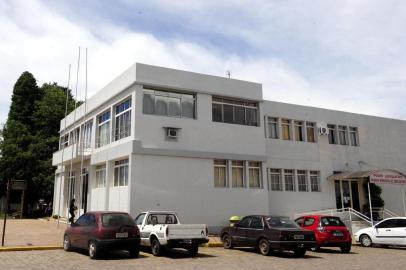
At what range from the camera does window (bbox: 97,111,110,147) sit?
24156 millimetres

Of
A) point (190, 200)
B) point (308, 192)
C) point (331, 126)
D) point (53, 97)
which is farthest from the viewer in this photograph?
point (53, 97)

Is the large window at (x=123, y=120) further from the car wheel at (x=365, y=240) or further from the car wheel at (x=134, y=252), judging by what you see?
the car wheel at (x=365, y=240)

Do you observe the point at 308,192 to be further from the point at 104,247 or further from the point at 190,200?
the point at 104,247

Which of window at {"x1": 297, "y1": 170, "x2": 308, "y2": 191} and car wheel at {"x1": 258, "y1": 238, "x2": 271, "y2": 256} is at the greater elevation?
window at {"x1": 297, "y1": 170, "x2": 308, "y2": 191}

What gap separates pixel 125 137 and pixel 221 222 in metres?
6.87

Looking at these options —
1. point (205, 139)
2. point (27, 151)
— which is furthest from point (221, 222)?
point (27, 151)

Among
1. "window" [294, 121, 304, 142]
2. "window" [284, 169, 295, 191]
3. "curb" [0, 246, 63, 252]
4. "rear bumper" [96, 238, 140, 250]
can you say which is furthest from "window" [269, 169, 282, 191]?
"curb" [0, 246, 63, 252]

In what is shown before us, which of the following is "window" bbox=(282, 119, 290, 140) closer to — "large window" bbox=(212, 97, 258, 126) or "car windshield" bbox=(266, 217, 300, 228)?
"large window" bbox=(212, 97, 258, 126)

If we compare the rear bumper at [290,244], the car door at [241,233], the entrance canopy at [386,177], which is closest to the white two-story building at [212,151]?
the entrance canopy at [386,177]

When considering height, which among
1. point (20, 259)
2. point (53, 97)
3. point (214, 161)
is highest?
point (53, 97)

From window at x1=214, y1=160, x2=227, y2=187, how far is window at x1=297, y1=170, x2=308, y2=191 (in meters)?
5.96

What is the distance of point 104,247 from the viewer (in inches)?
481

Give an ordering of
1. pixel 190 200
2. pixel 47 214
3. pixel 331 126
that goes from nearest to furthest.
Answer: pixel 190 200 → pixel 331 126 → pixel 47 214

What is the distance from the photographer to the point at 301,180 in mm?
25656
